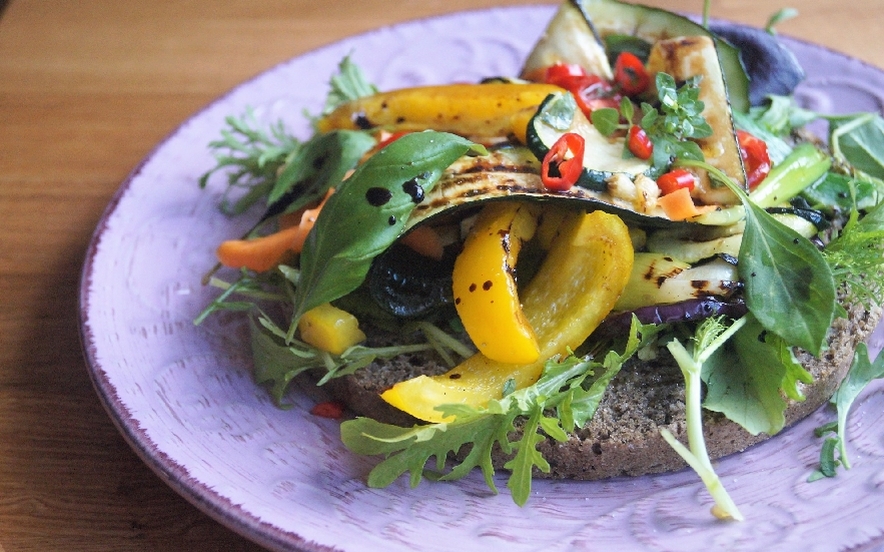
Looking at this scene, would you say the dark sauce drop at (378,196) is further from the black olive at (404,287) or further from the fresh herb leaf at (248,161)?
the fresh herb leaf at (248,161)

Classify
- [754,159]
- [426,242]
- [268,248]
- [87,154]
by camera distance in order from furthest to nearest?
[87,154] < [268,248] < [754,159] < [426,242]

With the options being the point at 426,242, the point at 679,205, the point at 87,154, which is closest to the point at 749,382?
the point at 679,205

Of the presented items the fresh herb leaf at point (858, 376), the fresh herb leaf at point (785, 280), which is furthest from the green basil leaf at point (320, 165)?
the fresh herb leaf at point (858, 376)

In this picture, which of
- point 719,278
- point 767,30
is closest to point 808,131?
point 767,30

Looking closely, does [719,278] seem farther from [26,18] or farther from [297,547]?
[26,18]

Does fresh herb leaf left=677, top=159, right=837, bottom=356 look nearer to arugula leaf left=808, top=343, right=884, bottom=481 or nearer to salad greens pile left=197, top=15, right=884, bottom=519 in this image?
salad greens pile left=197, top=15, right=884, bottom=519

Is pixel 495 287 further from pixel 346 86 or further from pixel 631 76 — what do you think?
pixel 346 86

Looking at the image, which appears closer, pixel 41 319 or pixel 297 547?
pixel 297 547
